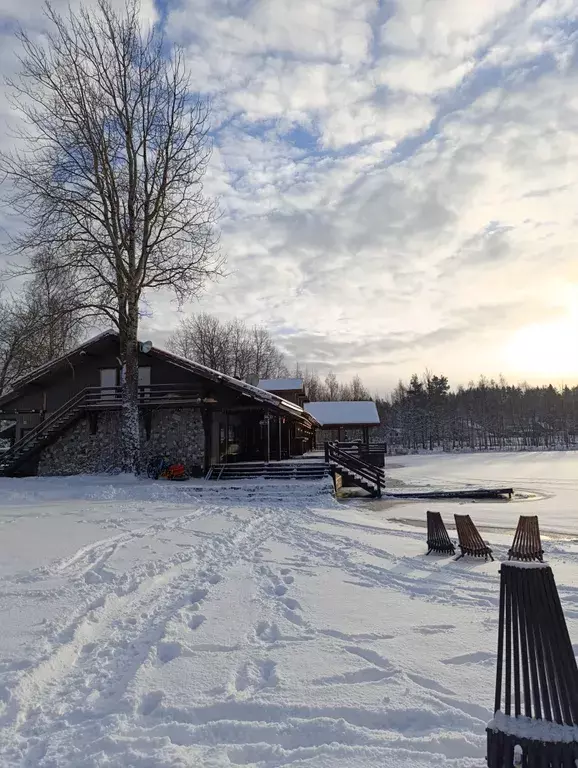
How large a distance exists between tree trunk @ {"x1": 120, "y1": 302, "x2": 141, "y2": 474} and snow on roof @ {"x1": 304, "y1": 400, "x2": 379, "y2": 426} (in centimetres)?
2171

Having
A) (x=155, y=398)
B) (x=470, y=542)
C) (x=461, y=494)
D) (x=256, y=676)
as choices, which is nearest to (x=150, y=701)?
(x=256, y=676)

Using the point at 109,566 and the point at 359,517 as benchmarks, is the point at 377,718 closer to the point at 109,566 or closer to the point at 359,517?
the point at 109,566

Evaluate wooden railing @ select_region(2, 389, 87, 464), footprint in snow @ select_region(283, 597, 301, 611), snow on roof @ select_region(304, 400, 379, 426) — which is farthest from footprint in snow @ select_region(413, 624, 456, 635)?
snow on roof @ select_region(304, 400, 379, 426)

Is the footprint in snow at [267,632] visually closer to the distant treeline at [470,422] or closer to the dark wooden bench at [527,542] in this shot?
the dark wooden bench at [527,542]

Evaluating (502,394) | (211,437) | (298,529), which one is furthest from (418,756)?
(502,394)

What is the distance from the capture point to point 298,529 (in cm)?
1139

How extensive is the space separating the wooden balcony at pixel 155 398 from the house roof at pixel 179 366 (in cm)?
98

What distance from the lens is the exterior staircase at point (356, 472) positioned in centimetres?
1978

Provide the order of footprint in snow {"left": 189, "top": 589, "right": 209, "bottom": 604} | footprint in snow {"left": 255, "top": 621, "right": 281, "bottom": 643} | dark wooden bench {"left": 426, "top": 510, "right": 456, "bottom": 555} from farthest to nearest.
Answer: dark wooden bench {"left": 426, "top": 510, "right": 456, "bottom": 555}
footprint in snow {"left": 189, "top": 589, "right": 209, "bottom": 604}
footprint in snow {"left": 255, "top": 621, "right": 281, "bottom": 643}

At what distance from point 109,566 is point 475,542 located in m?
5.84

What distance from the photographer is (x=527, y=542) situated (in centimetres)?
845

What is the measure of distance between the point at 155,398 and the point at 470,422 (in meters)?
72.7

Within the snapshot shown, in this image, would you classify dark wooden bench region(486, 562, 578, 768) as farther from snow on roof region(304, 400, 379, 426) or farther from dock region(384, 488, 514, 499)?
snow on roof region(304, 400, 379, 426)

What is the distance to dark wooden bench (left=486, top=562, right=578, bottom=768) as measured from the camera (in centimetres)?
256
